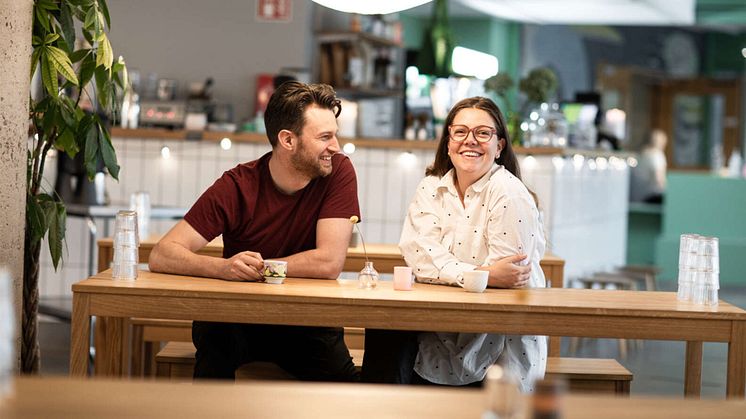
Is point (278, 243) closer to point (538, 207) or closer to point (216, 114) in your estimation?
point (538, 207)

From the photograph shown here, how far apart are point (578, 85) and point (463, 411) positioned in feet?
51.4

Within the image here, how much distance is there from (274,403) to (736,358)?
175 cm

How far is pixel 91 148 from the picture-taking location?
12.4 ft

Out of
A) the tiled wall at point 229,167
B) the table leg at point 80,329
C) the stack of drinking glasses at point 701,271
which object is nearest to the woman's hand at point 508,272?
the stack of drinking glasses at point 701,271

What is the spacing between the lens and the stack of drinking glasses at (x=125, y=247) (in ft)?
11.0

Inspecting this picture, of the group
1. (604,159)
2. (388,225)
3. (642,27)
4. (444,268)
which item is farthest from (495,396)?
(642,27)

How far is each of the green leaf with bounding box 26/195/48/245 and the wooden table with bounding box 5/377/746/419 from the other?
1775 millimetres

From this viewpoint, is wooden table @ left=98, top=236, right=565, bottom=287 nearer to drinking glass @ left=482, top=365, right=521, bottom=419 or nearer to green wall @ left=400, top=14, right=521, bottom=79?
drinking glass @ left=482, top=365, right=521, bottom=419

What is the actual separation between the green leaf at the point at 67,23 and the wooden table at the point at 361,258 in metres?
1.07

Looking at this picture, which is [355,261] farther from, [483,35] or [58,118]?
[483,35]

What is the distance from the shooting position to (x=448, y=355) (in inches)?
138

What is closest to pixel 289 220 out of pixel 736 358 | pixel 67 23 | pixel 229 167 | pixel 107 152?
pixel 107 152

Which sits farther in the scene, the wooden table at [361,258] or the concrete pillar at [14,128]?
the wooden table at [361,258]

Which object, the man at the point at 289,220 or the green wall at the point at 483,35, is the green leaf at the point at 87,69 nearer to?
the man at the point at 289,220
